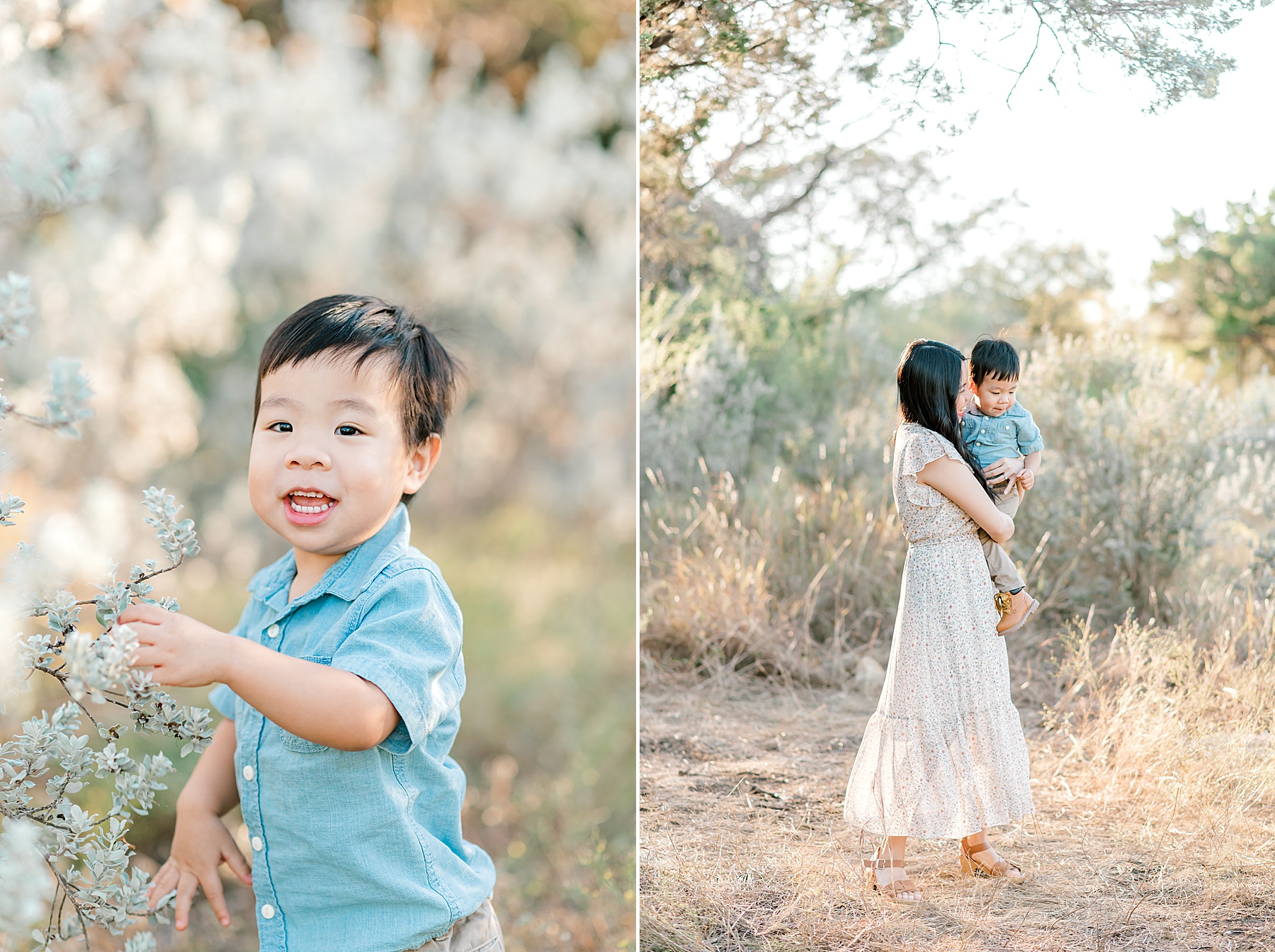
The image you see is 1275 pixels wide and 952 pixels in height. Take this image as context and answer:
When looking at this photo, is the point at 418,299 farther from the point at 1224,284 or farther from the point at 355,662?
the point at 355,662

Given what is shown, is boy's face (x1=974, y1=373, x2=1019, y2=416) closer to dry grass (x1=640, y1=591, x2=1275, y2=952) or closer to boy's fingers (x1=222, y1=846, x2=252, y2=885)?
dry grass (x1=640, y1=591, x2=1275, y2=952)

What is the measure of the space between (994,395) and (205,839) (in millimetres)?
1634

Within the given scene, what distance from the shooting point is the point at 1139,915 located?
2225mm

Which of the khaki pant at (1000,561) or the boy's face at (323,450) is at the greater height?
the boy's face at (323,450)

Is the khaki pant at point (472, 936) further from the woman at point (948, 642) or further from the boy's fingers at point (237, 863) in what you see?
the woman at point (948, 642)

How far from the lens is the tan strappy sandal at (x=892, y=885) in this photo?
226cm

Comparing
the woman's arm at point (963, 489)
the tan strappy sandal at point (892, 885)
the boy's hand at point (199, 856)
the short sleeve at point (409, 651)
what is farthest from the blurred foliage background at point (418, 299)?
the woman's arm at point (963, 489)

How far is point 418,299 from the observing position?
193 inches

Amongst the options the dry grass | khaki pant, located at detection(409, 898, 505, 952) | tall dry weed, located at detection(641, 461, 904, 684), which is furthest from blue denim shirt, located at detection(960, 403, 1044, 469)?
khaki pant, located at detection(409, 898, 505, 952)

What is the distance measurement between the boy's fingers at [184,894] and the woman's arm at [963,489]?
1.48 m

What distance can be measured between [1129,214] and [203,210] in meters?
3.21

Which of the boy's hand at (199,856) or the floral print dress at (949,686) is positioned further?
the floral print dress at (949,686)

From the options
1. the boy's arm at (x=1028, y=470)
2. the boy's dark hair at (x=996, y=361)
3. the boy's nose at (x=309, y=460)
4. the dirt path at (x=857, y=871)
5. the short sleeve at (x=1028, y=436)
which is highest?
the boy's dark hair at (x=996, y=361)

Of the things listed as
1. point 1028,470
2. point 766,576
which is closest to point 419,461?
point 1028,470
